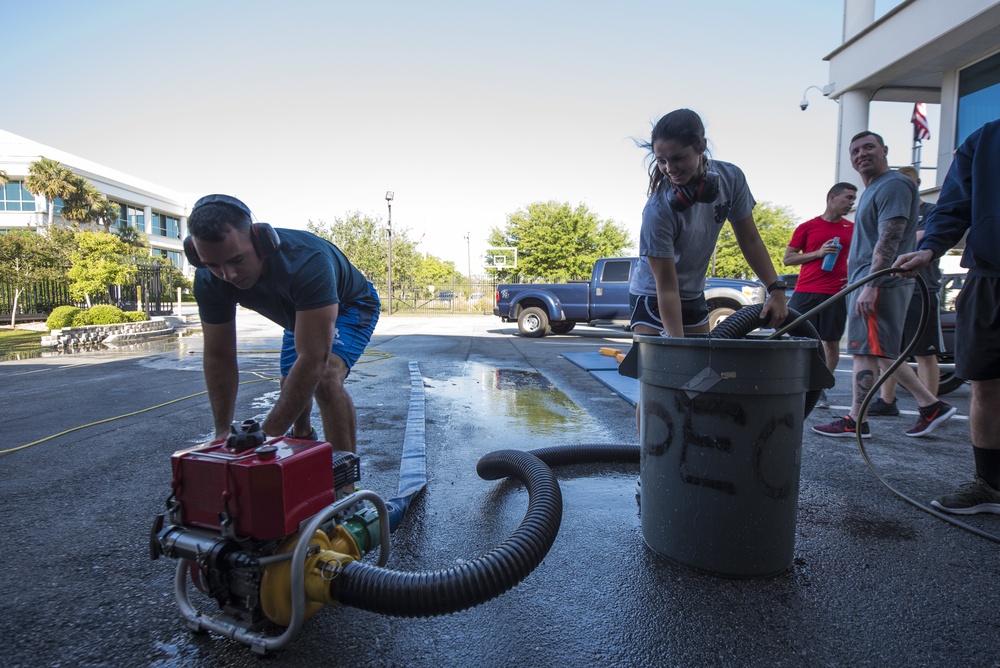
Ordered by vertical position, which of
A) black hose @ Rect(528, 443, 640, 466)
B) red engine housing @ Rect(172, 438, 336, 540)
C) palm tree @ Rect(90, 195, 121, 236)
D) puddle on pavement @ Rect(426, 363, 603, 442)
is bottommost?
puddle on pavement @ Rect(426, 363, 603, 442)

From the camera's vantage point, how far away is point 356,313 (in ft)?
9.32

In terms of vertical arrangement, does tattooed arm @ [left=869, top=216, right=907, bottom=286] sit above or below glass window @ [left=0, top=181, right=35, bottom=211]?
below

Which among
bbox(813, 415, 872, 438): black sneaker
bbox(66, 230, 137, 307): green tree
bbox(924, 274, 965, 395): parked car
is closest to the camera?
bbox(813, 415, 872, 438): black sneaker

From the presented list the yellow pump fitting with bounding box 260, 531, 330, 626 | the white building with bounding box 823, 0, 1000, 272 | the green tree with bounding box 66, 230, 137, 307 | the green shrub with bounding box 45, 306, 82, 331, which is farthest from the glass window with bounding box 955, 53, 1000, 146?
the green tree with bounding box 66, 230, 137, 307

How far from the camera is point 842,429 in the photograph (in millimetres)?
3904

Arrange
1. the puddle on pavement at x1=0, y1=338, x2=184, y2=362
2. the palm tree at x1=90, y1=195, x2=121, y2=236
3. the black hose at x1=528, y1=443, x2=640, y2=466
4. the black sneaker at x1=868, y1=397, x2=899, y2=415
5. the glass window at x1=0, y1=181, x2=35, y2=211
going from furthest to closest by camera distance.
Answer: the glass window at x1=0, y1=181, x2=35, y2=211, the palm tree at x1=90, y1=195, x2=121, y2=236, the puddle on pavement at x1=0, y1=338, x2=184, y2=362, the black sneaker at x1=868, y1=397, x2=899, y2=415, the black hose at x1=528, y1=443, x2=640, y2=466

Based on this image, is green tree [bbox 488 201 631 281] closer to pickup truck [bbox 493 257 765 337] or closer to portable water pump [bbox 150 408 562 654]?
pickup truck [bbox 493 257 765 337]

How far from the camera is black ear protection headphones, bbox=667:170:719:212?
2.41 meters

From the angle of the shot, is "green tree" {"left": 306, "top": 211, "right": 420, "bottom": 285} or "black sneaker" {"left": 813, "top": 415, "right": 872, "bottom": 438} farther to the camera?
"green tree" {"left": 306, "top": 211, "right": 420, "bottom": 285}

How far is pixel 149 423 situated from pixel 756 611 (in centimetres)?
450

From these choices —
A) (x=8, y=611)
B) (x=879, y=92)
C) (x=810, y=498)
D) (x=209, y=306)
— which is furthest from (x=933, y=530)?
(x=879, y=92)

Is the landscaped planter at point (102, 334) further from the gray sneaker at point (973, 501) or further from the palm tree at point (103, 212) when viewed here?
the palm tree at point (103, 212)

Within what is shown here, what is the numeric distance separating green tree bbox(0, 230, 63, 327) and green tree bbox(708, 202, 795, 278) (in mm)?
40645

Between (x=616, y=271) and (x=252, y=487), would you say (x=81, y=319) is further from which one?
(x=252, y=487)
